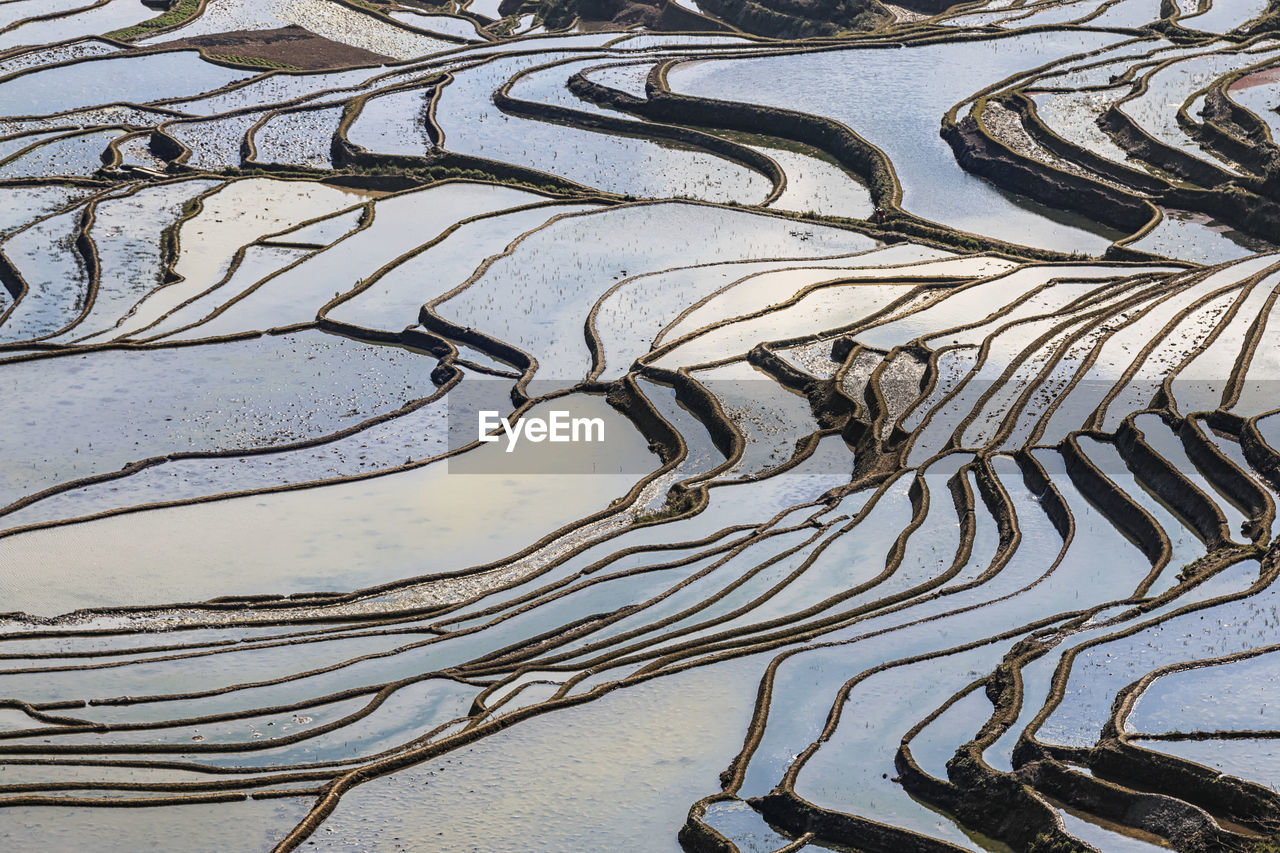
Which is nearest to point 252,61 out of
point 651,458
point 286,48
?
point 286,48

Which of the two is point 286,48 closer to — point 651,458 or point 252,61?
point 252,61

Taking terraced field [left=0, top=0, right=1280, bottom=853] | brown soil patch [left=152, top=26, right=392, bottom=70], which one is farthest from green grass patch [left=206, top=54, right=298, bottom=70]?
terraced field [left=0, top=0, right=1280, bottom=853]

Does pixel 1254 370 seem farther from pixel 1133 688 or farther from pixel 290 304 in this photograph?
pixel 290 304

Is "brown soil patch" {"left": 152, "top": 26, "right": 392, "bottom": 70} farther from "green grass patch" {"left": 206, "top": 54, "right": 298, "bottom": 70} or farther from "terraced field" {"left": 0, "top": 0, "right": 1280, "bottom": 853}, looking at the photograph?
"terraced field" {"left": 0, "top": 0, "right": 1280, "bottom": 853}

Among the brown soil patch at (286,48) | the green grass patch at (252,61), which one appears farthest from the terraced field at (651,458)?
the brown soil patch at (286,48)

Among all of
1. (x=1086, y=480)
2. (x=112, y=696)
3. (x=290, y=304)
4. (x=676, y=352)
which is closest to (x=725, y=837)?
(x=112, y=696)
